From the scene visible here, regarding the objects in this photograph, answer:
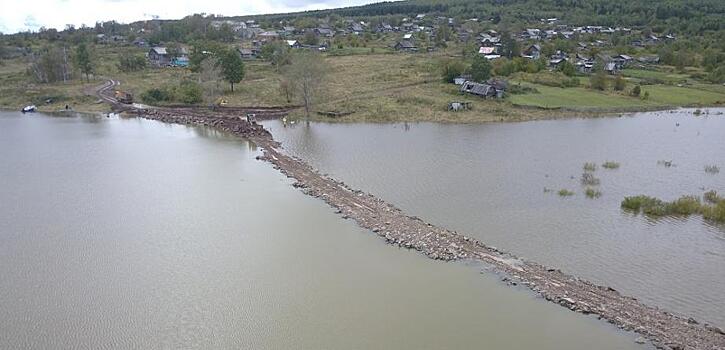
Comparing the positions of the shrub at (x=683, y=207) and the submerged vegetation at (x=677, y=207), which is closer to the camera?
the submerged vegetation at (x=677, y=207)

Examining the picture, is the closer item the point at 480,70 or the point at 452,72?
the point at 480,70

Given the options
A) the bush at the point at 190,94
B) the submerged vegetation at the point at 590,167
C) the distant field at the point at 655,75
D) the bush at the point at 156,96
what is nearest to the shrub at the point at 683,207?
the submerged vegetation at the point at 590,167

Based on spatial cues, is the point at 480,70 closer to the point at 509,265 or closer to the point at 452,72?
the point at 452,72

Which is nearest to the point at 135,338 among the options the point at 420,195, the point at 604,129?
the point at 420,195

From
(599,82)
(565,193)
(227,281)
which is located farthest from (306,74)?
(599,82)

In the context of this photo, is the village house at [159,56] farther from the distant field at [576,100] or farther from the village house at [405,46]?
the distant field at [576,100]

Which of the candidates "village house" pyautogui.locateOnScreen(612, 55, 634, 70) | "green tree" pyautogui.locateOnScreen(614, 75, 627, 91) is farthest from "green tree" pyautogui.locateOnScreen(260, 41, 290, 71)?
"village house" pyautogui.locateOnScreen(612, 55, 634, 70)
